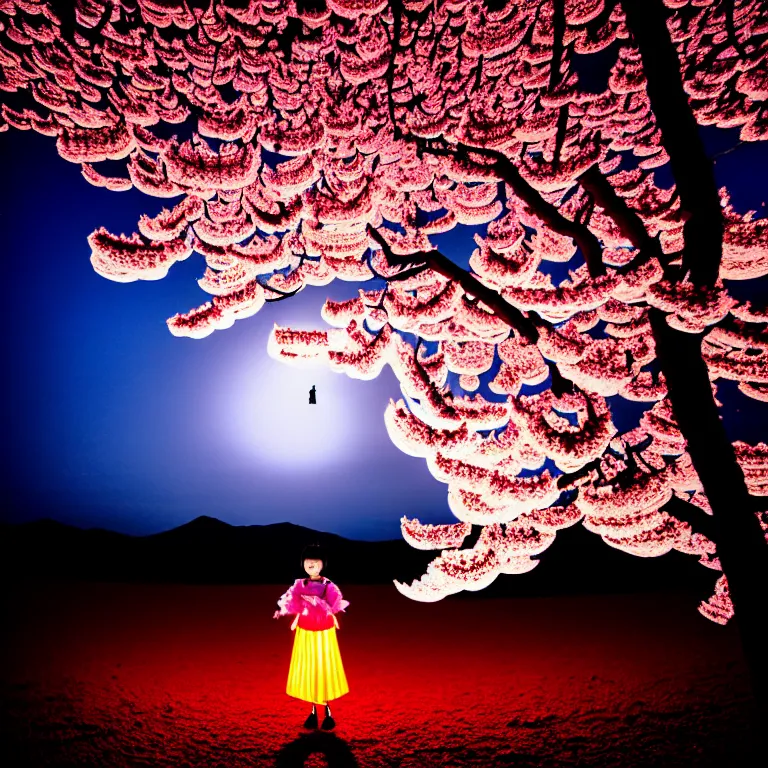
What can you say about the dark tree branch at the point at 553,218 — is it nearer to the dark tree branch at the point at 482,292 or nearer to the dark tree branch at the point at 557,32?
the dark tree branch at the point at 482,292

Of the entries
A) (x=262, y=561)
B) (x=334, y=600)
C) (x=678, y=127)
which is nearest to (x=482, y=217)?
(x=678, y=127)

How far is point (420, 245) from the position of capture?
4.79m

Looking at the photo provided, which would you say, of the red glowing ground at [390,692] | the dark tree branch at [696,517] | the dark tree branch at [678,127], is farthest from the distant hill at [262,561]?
the dark tree branch at [678,127]

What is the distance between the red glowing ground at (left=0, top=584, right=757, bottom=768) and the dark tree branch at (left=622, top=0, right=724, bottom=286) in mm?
4332

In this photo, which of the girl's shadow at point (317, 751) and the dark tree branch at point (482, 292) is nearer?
the dark tree branch at point (482, 292)

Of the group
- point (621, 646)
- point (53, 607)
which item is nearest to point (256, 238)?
point (621, 646)

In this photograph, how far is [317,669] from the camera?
403 cm

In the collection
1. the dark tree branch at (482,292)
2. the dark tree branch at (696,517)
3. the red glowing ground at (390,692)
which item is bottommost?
the red glowing ground at (390,692)

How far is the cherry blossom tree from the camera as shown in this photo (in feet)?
10.7

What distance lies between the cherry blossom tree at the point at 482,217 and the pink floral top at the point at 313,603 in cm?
106

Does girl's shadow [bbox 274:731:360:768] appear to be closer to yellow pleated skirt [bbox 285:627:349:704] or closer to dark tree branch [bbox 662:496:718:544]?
yellow pleated skirt [bbox 285:627:349:704]

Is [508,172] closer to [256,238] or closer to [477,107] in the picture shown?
[477,107]

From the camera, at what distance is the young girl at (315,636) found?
13.2ft

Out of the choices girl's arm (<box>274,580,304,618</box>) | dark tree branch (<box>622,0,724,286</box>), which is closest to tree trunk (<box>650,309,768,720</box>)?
dark tree branch (<box>622,0,724,286</box>)
